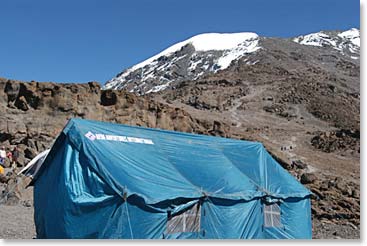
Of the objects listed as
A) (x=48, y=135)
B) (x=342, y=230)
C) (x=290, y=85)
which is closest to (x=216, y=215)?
(x=342, y=230)

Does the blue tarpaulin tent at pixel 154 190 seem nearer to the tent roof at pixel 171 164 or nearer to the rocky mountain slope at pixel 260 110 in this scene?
the tent roof at pixel 171 164

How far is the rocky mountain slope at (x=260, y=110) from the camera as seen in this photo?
27328mm

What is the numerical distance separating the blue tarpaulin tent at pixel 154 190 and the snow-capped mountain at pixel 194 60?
120839mm

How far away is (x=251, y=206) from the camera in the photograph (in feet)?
40.9

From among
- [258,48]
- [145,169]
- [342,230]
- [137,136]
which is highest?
[258,48]

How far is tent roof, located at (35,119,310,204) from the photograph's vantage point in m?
10.7

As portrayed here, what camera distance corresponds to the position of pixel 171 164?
1221 cm

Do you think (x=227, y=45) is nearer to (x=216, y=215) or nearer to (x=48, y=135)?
(x=48, y=135)

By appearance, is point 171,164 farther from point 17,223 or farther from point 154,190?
point 17,223

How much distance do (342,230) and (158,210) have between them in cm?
1043

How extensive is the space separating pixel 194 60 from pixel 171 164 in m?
163

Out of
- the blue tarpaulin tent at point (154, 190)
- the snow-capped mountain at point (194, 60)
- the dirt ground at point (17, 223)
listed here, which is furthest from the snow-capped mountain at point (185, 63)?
the blue tarpaulin tent at point (154, 190)

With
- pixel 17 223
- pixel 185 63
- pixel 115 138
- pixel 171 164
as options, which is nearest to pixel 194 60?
pixel 185 63

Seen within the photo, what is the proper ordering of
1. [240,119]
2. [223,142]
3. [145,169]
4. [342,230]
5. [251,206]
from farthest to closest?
[240,119] < [342,230] < [223,142] < [251,206] < [145,169]
